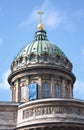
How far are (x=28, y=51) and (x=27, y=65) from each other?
9.41 ft

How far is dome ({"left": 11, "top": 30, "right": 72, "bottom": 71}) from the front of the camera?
200 feet

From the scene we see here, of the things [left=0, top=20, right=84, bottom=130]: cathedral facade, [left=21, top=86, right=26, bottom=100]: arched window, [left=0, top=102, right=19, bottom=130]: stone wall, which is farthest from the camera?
[left=21, top=86, right=26, bottom=100]: arched window

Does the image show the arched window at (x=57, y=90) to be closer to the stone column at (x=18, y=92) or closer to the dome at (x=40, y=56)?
the dome at (x=40, y=56)

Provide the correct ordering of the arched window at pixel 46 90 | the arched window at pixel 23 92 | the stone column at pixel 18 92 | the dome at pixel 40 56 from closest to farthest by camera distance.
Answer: the arched window at pixel 46 90, the arched window at pixel 23 92, the stone column at pixel 18 92, the dome at pixel 40 56

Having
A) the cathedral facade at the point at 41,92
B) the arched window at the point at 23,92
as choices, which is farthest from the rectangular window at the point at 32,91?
the arched window at the point at 23,92

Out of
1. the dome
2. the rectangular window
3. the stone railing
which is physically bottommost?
the stone railing

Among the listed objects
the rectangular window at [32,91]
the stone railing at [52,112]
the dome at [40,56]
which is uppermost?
the dome at [40,56]

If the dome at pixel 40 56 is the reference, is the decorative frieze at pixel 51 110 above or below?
below

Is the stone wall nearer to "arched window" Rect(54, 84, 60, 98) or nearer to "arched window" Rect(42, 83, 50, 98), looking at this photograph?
"arched window" Rect(42, 83, 50, 98)

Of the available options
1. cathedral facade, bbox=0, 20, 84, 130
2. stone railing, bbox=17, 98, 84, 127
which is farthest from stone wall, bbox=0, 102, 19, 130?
stone railing, bbox=17, 98, 84, 127

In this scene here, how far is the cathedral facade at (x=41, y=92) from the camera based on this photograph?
49.5 metres

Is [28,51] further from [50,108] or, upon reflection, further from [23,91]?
[50,108]

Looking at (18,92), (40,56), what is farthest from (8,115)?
(40,56)

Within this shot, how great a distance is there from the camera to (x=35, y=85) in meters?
58.3
